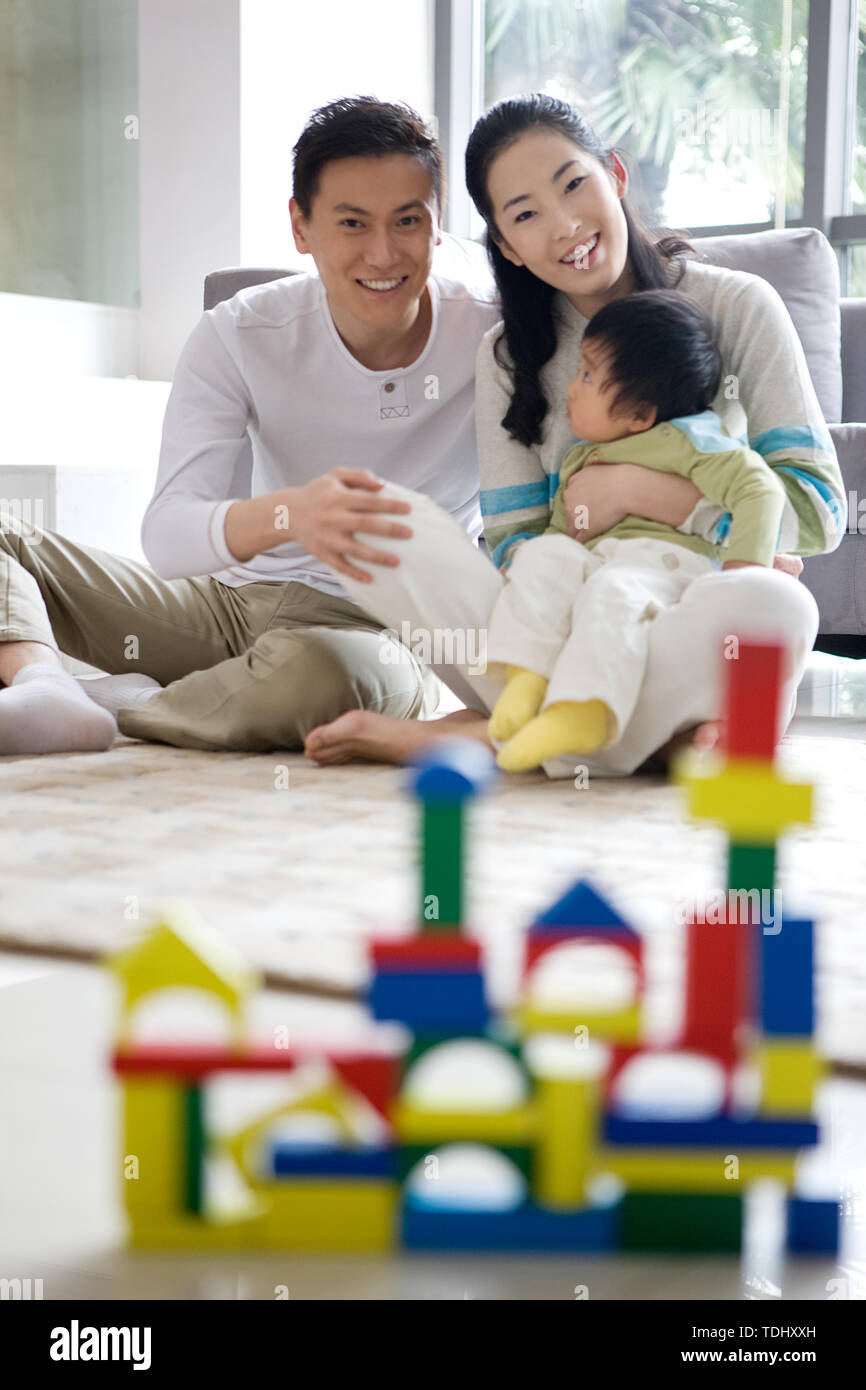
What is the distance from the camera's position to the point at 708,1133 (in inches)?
20.7

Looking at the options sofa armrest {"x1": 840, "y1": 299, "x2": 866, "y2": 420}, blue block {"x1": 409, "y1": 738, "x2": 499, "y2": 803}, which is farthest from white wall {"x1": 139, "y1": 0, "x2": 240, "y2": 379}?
blue block {"x1": 409, "y1": 738, "x2": 499, "y2": 803}

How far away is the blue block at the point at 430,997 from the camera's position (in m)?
0.52

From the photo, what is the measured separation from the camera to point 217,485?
167 cm

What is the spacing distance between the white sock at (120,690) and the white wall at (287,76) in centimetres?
147

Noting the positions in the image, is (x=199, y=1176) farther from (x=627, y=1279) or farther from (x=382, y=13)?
(x=382, y=13)

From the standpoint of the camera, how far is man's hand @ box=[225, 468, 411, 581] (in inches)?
55.4

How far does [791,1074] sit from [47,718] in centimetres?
122

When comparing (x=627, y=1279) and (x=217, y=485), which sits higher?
(x=217, y=485)

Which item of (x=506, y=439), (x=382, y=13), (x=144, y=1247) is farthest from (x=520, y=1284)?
(x=382, y=13)

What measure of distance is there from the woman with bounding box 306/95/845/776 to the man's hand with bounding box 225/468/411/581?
2 centimetres

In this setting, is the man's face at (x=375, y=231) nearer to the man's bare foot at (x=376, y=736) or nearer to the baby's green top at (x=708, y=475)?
the baby's green top at (x=708, y=475)

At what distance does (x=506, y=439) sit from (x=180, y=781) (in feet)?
1.70

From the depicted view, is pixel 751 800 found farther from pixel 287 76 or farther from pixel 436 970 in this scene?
pixel 287 76

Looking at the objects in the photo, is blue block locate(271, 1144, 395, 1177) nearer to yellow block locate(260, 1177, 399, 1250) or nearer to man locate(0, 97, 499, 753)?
yellow block locate(260, 1177, 399, 1250)
